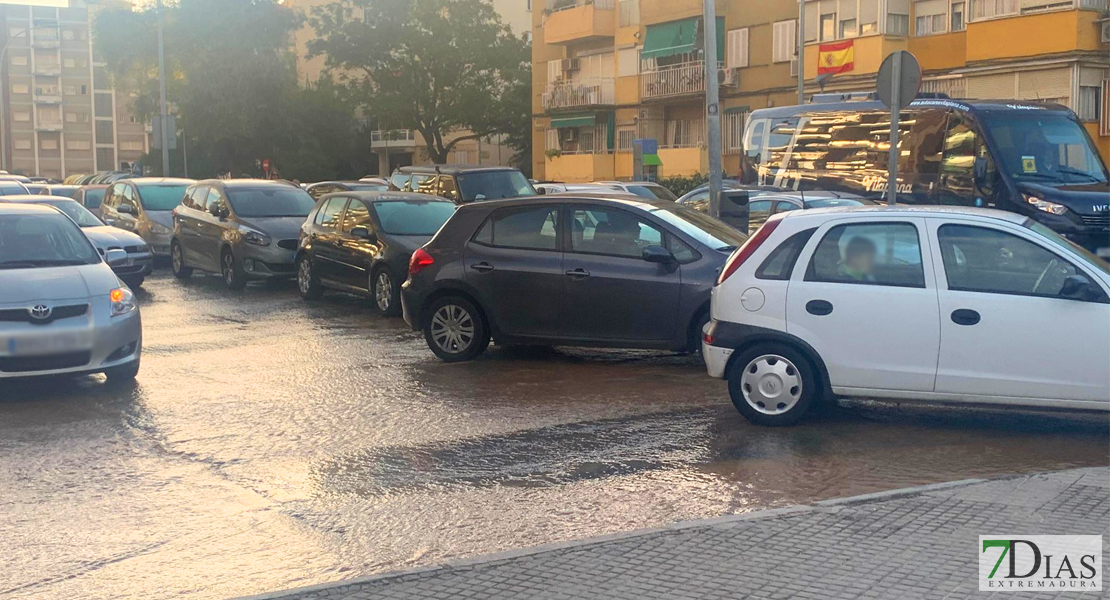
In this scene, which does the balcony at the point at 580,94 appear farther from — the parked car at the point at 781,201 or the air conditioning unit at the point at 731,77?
the parked car at the point at 781,201

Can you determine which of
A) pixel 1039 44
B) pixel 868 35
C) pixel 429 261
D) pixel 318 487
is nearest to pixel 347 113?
pixel 868 35

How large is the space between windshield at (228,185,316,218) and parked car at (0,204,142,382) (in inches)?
328

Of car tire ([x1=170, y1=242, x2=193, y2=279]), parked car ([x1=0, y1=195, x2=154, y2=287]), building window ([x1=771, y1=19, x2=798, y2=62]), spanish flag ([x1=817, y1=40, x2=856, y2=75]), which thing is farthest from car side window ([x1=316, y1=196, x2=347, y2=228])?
building window ([x1=771, y1=19, x2=798, y2=62])

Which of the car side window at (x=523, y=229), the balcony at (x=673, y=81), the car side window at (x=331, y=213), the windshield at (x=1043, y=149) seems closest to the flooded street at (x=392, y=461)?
the car side window at (x=523, y=229)

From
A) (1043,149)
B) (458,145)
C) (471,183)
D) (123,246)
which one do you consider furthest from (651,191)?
(458,145)

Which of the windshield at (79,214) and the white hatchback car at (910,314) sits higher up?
the windshield at (79,214)

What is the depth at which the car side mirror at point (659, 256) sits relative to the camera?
35.0 feet

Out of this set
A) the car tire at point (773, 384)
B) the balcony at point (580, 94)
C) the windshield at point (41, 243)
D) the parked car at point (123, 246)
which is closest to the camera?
the car tire at point (773, 384)

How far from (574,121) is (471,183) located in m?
28.8

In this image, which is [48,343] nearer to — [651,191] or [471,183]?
[471,183]

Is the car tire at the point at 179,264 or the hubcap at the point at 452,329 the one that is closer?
the hubcap at the point at 452,329

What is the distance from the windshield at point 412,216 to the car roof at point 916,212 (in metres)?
7.94

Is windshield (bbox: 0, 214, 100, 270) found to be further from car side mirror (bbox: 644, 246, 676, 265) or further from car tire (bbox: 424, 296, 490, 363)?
car side mirror (bbox: 644, 246, 676, 265)

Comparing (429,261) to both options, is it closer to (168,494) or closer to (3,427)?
(3,427)
